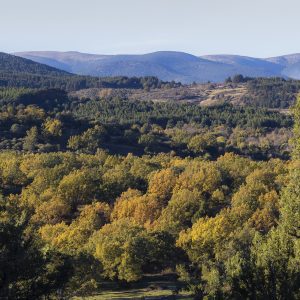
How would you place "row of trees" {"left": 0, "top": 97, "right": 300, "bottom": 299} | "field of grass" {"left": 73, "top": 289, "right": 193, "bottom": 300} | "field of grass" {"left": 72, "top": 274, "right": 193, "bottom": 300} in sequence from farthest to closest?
"field of grass" {"left": 72, "top": 274, "right": 193, "bottom": 300}
"field of grass" {"left": 73, "top": 289, "right": 193, "bottom": 300}
"row of trees" {"left": 0, "top": 97, "right": 300, "bottom": 299}

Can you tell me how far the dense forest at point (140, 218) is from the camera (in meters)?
23.5

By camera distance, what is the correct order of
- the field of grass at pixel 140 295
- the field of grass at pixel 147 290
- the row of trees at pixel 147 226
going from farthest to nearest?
1. the field of grass at pixel 147 290
2. the field of grass at pixel 140 295
3. the row of trees at pixel 147 226

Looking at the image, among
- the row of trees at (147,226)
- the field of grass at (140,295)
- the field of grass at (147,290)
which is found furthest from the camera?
the field of grass at (147,290)

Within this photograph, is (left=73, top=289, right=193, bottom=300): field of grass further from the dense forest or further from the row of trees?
the row of trees

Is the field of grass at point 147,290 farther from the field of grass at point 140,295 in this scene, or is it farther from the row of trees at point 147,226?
the row of trees at point 147,226

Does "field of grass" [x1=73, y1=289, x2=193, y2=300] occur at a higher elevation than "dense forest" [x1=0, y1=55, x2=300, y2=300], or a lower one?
lower

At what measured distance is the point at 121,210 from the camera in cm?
6041

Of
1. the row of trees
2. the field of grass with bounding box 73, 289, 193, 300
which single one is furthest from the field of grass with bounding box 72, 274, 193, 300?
the row of trees

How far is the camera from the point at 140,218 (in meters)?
59.5

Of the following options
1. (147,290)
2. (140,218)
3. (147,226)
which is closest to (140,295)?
(147,290)

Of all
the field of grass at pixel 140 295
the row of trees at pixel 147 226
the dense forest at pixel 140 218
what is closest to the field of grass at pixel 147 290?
the field of grass at pixel 140 295

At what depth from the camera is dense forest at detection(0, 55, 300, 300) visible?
23531mm

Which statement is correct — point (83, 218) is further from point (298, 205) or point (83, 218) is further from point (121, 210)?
point (298, 205)

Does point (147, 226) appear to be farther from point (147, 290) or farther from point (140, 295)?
point (140, 295)
